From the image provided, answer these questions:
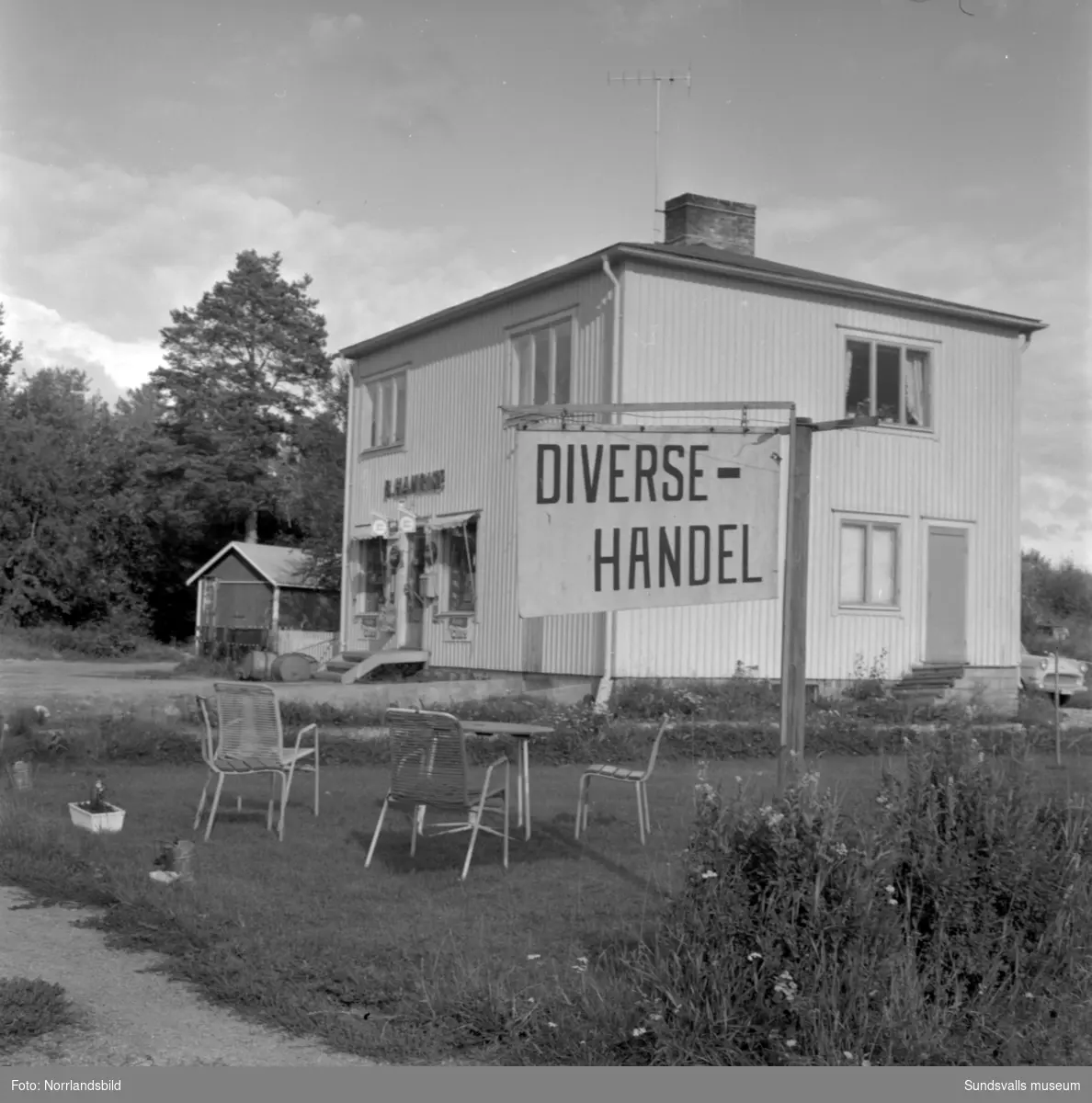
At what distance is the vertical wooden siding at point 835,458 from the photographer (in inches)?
776

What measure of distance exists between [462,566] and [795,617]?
17275mm

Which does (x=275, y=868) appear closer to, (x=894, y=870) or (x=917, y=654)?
(x=894, y=870)

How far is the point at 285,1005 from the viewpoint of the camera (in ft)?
17.4

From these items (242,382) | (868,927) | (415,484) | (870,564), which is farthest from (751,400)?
(242,382)

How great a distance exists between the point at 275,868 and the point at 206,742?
1818 mm

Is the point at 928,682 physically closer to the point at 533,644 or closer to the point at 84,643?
the point at 533,644

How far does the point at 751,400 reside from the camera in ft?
61.9

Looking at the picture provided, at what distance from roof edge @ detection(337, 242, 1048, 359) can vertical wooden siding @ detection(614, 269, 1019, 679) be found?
0.26m

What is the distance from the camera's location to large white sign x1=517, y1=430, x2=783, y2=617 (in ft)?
21.0

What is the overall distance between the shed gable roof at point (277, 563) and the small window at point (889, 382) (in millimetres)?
17549

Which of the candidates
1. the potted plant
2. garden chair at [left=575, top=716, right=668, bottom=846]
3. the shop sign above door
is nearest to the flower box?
the potted plant

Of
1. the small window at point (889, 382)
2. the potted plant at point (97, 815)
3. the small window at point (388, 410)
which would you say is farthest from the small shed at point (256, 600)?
the potted plant at point (97, 815)

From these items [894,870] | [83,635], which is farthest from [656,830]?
[83,635]

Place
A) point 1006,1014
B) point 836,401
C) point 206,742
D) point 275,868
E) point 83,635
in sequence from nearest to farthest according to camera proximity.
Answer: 1. point 1006,1014
2. point 275,868
3. point 206,742
4. point 836,401
5. point 83,635
